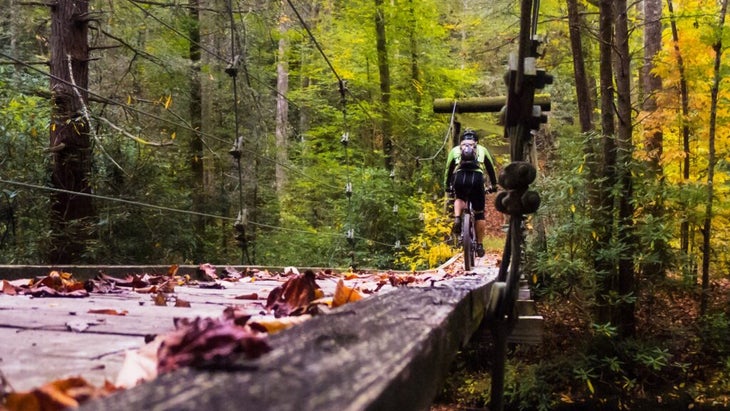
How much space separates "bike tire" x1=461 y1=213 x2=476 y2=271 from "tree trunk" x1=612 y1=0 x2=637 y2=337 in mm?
1910

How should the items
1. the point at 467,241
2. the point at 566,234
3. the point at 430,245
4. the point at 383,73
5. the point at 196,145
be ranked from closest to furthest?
the point at 467,241
the point at 566,234
the point at 196,145
the point at 430,245
the point at 383,73

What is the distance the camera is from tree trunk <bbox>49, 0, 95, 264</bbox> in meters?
6.05

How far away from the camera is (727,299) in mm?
8188

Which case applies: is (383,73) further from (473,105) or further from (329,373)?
(329,373)

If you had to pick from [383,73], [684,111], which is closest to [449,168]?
[684,111]

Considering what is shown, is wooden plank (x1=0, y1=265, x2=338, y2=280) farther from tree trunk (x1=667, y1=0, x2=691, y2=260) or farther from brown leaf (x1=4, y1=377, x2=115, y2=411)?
tree trunk (x1=667, y1=0, x2=691, y2=260)

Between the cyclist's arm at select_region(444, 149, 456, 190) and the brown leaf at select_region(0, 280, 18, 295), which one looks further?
the cyclist's arm at select_region(444, 149, 456, 190)

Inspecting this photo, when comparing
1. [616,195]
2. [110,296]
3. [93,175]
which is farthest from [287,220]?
[110,296]

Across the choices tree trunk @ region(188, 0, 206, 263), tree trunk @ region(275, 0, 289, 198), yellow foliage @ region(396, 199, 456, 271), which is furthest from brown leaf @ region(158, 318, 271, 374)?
tree trunk @ region(275, 0, 289, 198)

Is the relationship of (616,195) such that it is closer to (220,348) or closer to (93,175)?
(93,175)

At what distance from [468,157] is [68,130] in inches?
169

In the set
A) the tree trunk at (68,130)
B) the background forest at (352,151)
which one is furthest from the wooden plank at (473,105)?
the tree trunk at (68,130)

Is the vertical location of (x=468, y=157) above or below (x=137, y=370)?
above

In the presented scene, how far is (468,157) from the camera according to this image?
5.84 m
